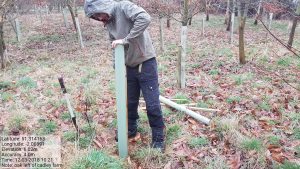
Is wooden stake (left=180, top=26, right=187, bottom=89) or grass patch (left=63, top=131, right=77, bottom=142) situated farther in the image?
wooden stake (left=180, top=26, right=187, bottom=89)

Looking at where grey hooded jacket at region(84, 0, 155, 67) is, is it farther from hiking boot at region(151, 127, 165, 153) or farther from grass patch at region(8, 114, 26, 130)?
grass patch at region(8, 114, 26, 130)

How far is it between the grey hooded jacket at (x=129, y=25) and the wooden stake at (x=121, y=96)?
182mm

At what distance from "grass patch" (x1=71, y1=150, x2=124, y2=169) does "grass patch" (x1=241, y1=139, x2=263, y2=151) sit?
1626mm

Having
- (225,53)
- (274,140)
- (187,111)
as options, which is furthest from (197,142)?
(225,53)

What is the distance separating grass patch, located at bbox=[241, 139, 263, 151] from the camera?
3941 millimetres

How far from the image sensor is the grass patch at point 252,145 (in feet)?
12.9

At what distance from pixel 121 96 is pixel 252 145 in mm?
1820

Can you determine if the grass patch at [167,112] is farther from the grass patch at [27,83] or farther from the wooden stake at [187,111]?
the grass patch at [27,83]

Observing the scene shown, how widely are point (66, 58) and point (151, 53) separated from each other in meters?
8.72

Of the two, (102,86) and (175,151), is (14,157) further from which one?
(102,86)

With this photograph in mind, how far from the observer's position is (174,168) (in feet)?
12.5

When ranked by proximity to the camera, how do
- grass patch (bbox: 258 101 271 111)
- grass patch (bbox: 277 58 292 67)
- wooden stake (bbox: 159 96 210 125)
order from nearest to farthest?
wooden stake (bbox: 159 96 210 125), grass patch (bbox: 258 101 271 111), grass patch (bbox: 277 58 292 67)

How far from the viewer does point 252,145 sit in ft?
13.0

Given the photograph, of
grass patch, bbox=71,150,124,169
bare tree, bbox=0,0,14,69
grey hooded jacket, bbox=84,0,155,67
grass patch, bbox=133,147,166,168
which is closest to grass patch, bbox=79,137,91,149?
grass patch, bbox=71,150,124,169
